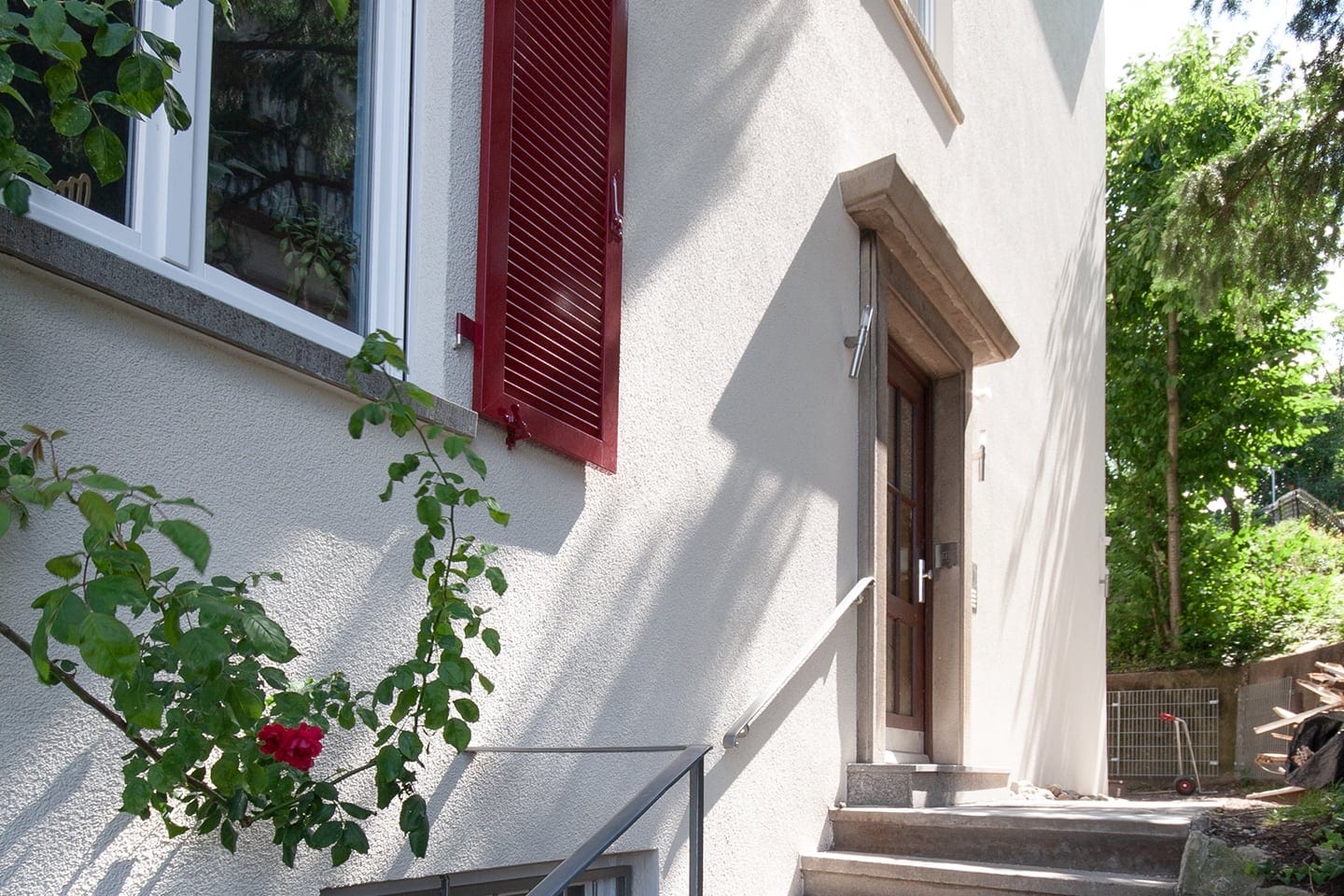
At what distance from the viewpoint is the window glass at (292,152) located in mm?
2500

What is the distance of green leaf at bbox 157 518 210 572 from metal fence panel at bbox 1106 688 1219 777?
15.6 metres

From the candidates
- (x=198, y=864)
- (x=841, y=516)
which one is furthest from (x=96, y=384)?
(x=841, y=516)

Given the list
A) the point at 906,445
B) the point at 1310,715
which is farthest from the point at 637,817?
the point at 1310,715

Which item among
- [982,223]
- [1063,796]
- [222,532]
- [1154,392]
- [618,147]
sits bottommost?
[1063,796]

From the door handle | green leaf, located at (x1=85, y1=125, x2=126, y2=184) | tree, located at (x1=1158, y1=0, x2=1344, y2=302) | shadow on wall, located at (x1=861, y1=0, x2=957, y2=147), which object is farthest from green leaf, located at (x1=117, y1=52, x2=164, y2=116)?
tree, located at (x1=1158, y1=0, x2=1344, y2=302)

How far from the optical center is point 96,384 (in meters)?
2.08

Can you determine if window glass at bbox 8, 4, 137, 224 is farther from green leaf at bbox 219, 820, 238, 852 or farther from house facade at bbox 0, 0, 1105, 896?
green leaf at bbox 219, 820, 238, 852

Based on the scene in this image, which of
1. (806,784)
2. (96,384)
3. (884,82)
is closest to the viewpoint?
(96,384)

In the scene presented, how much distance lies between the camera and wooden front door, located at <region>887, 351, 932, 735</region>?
19.5 feet

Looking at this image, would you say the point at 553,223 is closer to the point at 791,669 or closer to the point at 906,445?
the point at 791,669

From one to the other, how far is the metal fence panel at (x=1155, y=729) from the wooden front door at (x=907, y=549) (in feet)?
34.7

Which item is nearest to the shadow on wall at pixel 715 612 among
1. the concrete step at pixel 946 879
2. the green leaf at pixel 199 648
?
the concrete step at pixel 946 879

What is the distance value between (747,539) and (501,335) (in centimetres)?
150

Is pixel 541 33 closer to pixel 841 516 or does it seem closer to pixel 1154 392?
pixel 841 516
